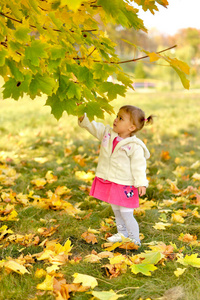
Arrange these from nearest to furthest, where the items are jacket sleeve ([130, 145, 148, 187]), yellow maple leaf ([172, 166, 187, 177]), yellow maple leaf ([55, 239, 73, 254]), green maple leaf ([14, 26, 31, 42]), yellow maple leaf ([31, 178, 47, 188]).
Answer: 1. green maple leaf ([14, 26, 31, 42])
2. yellow maple leaf ([55, 239, 73, 254])
3. jacket sleeve ([130, 145, 148, 187])
4. yellow maple leaf ([31, 178, 47, 188])
5. yellow maple leaf ([172, 166, 187, 177])

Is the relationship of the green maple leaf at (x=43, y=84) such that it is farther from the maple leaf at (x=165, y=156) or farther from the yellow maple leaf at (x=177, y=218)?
the maple leaf at (x=165, y=156)

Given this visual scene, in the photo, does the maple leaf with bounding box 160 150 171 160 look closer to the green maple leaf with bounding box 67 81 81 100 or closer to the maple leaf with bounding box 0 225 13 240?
the maple leaf with bounding box 0 225 13 240

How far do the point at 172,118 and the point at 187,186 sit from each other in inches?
198

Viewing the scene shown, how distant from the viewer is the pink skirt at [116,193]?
2596 millimetres

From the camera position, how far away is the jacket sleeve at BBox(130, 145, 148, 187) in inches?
100

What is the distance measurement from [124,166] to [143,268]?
2.63 feet

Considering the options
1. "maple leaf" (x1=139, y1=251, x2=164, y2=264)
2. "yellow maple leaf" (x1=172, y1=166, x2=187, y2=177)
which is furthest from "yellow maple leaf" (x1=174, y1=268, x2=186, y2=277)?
"yellow maple leaf" (x1=172, y1=166, x2=187, y2=177)

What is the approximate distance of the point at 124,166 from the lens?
262 cm

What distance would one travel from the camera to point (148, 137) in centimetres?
648

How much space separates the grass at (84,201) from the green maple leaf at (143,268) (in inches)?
1.9

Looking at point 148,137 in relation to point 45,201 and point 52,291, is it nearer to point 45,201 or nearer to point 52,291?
point 45,201

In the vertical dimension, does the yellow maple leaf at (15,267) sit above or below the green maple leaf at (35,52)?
below

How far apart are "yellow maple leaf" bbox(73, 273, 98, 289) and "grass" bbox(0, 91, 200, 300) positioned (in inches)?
2.4

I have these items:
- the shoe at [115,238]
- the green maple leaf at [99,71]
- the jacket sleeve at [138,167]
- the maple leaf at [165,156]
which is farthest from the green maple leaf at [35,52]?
the maple leaf at [165,156]
